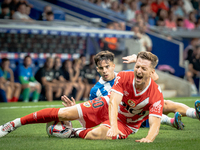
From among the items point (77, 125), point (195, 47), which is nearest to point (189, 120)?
point (77, 125)

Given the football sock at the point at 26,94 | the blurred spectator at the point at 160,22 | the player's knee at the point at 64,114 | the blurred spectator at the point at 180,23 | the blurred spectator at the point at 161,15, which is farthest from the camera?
the blurred spectator at the point at 180,23

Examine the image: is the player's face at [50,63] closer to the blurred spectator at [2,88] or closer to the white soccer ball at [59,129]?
the blurred spectator at [2,88]

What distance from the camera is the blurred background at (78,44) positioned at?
11.1 m

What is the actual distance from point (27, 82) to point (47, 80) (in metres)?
0.72

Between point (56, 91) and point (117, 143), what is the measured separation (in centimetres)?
762

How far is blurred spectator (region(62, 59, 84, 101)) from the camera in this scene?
11609 millimetres

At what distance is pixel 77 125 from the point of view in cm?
596

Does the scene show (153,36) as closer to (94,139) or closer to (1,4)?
(1,4)

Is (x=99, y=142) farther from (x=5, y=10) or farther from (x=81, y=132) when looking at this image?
(x=5, y=10)

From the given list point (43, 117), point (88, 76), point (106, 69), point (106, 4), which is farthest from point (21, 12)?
point (43, 117)

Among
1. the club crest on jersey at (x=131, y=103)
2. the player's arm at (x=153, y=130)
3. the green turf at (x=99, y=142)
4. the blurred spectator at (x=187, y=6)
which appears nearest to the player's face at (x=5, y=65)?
the green turf at (x=99, y=142)

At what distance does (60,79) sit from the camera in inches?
451

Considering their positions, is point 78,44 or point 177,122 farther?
point 78,44

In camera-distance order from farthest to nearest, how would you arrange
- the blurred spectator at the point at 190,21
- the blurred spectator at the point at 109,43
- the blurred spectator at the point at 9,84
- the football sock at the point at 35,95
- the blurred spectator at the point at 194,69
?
the blurred spectator at the point at 190,21
the blurred spectator at the point at 194,69
the blurred spectator at the point at 109,43
the football sock at the point at 35,95
the blurred spectator at the point at 9,84
